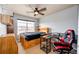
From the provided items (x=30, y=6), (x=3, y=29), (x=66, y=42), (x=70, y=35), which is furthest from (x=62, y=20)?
(x=3, y=29)

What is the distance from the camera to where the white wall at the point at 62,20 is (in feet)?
5.52

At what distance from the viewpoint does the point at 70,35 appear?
5.70ft

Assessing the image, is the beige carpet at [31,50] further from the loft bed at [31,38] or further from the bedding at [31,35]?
the bedding at [31,35]

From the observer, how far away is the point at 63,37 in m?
1.75

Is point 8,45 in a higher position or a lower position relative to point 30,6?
lower

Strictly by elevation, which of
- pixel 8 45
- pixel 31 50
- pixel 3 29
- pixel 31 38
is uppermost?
pixel 3 29

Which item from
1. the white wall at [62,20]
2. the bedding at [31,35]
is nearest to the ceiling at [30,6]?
the white wall at [62,20]

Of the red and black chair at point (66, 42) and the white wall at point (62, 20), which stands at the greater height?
the white wall at point (62, 20)

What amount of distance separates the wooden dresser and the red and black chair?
0.80 meters

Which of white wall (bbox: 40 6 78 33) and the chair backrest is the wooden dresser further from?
the chair backrest

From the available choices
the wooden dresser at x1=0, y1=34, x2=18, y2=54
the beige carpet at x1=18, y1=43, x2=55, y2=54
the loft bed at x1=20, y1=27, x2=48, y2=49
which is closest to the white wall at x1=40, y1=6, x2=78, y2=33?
the loft bed at x1=20, y1=27, x2=48, y2=49

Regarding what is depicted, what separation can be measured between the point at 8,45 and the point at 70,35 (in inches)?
48.7

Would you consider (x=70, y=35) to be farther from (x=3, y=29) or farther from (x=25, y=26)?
(x=3, y=29)
